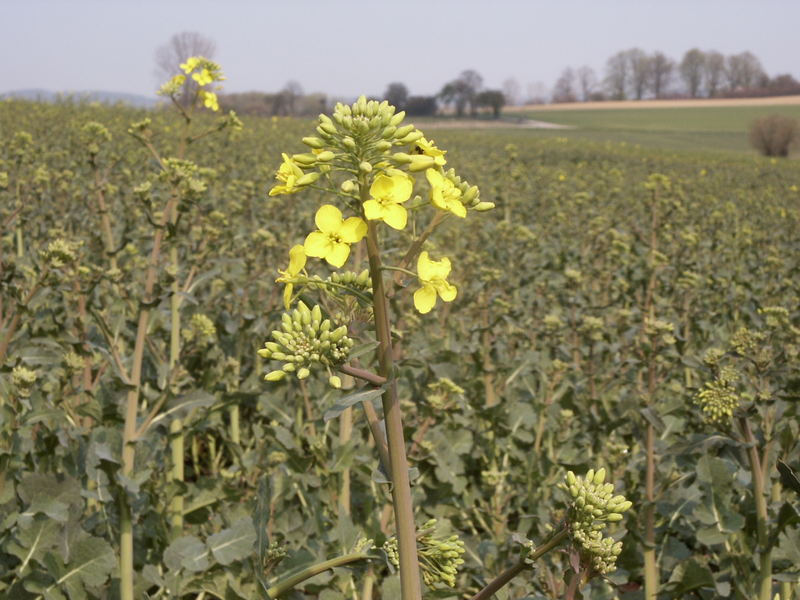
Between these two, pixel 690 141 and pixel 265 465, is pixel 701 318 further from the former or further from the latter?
pixel 690 141

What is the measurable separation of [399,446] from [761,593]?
6.61ft

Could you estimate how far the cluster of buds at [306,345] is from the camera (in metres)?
1.18

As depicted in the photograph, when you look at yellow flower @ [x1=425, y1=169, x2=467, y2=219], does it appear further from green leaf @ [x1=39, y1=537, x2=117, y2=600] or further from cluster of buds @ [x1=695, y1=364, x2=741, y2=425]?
green leaf @ [x1=39, y1=537, x2=117, y2=600]

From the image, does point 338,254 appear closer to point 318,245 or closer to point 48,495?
point 318,245

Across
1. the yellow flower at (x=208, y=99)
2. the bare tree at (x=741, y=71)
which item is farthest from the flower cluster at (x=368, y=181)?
the bare tree at (x=741, y=71)

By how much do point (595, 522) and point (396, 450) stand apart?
1.31 ft

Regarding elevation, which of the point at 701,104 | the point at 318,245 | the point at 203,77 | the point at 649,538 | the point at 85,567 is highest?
the point at 701,104

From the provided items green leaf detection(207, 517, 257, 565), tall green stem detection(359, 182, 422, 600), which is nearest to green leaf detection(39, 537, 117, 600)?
green leaf detection(207, 517, 257, 565)

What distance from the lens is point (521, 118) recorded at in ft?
260

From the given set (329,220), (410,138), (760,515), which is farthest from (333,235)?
(760,515)

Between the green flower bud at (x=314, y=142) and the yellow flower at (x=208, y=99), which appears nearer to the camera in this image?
the green flower bud at (x=314, y=142)

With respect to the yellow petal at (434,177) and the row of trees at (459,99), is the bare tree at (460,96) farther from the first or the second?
the yellow petal at (434,177)

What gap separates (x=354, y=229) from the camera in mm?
1165

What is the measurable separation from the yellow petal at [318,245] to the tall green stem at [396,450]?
0.08 meters
